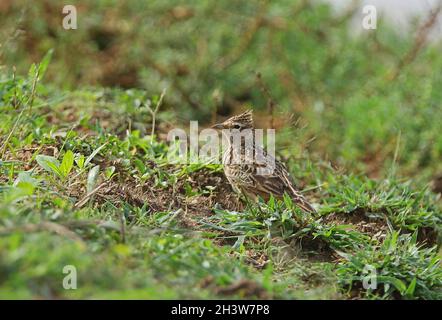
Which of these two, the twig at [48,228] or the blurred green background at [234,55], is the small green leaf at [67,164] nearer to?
the twig at [48,228]

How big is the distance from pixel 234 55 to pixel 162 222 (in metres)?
5.45

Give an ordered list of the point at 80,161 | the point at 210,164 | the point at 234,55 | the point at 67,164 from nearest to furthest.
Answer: the point at 67,164
the point at 80,161
the point at 210,164
the point at 234,55

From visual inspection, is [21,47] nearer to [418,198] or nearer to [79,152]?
[79,152]

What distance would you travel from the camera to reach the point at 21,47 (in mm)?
10438

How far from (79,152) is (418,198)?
2.82m

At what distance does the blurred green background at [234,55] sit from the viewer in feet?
32.3

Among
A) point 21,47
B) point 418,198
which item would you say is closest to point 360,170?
point 418,198

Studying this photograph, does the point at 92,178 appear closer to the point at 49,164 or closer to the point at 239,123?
the point at 49,164

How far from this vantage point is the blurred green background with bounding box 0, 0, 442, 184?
985 cm

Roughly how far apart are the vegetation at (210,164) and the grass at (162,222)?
0.04 feet

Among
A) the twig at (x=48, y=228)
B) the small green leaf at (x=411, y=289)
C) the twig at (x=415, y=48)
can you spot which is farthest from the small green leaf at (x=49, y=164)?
the twig at (x=415, y=48)

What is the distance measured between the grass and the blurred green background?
2.21 meters

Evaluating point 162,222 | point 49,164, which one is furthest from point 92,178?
point 162,222

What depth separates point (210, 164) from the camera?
21.7 feet
